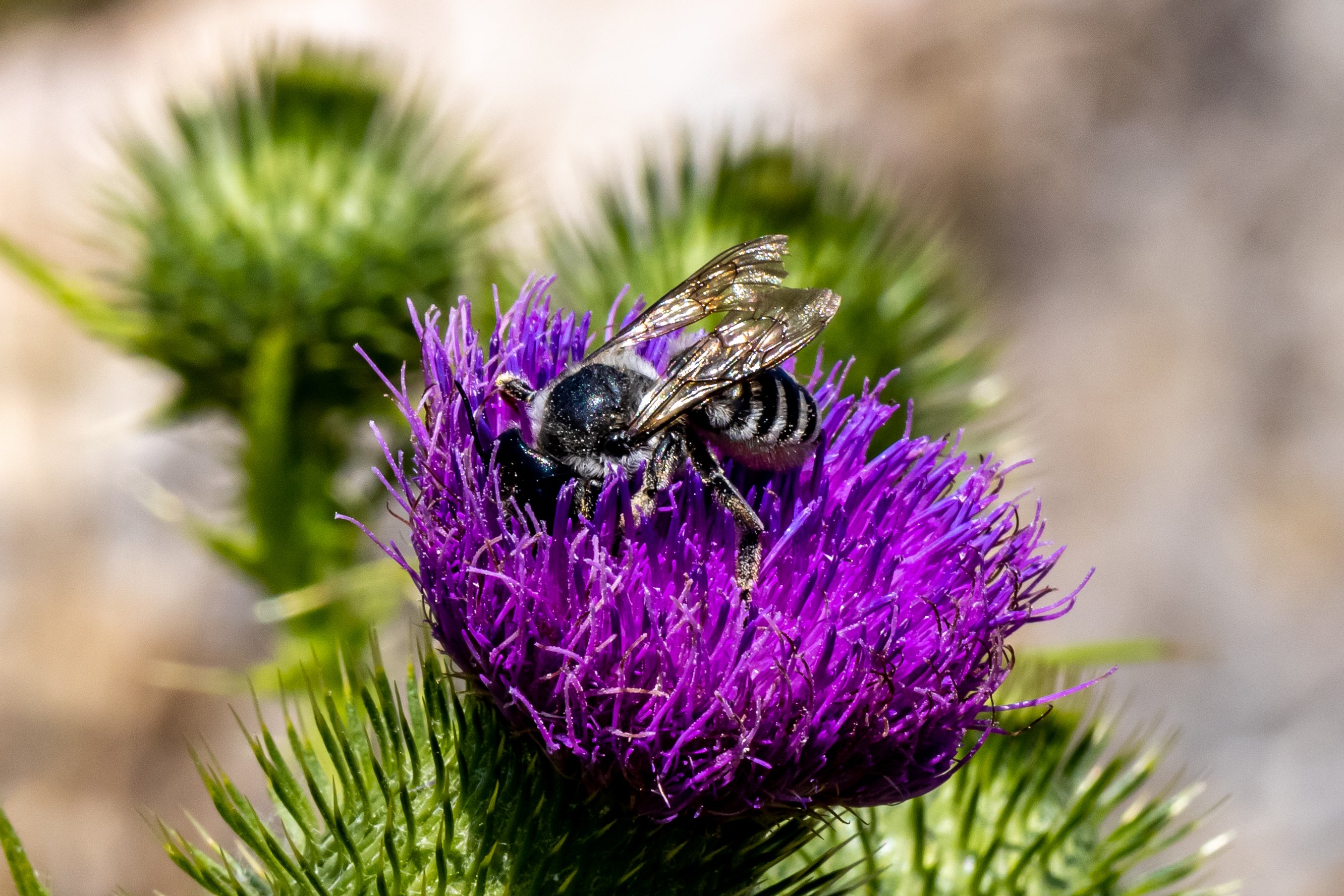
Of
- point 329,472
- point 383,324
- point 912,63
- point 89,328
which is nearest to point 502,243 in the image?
point 383,324

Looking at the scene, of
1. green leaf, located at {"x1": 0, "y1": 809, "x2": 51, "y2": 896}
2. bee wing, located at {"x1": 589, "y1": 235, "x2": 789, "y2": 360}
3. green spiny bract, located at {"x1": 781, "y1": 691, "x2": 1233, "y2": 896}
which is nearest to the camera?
green leaf, located at {"x1": 0, "y1": 809, "x2": 51, "y2": 896}

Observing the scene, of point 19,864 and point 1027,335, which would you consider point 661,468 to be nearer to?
point 19,864

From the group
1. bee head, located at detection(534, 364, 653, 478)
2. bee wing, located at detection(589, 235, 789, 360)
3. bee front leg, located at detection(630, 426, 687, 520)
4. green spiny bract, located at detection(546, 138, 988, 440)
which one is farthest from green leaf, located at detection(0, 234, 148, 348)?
bee front leg, located at detection(630, 426, 687, 520)

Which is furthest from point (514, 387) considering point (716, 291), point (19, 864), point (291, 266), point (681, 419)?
point (291, 266)

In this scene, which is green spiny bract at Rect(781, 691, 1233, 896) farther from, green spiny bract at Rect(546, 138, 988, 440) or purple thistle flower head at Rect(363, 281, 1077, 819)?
green spiny bract at Rect(546, 138, 988, 440)

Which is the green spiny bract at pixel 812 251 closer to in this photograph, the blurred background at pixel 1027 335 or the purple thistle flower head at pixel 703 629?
the purple thistle flower head at pixel 703 629

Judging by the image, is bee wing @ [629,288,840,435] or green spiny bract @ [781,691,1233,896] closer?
bee wing @ [629,288,840,435]
